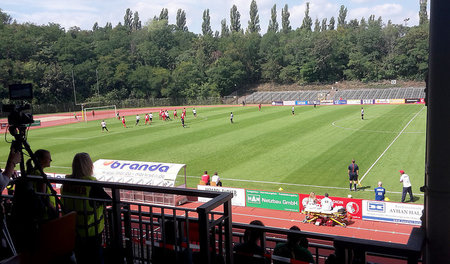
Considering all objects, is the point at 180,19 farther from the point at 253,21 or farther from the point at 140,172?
the point at 140,172

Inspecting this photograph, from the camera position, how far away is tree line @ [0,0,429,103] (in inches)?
3255

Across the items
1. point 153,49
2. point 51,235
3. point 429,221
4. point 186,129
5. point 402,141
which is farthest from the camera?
point 153,49

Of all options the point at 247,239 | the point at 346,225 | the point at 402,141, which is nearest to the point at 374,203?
the point at 346,225

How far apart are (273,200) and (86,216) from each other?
13501 mm

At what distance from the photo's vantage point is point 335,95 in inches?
3622

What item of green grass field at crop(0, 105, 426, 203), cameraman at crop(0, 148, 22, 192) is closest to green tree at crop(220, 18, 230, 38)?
green grass field at crop(0, 105, 426, 203)

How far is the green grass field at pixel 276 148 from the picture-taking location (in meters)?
21.4

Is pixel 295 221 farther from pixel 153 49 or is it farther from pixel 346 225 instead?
pixel 153 49

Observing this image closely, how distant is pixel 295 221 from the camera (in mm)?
16219

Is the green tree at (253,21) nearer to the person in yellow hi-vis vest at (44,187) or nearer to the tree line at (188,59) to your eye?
the tree line at (188,59)

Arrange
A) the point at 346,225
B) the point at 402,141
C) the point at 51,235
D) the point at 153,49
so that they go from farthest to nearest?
the point at 153,49
the point at 402,141
the point at 346,225
the point at 51,235

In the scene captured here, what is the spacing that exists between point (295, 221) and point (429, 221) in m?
13.9

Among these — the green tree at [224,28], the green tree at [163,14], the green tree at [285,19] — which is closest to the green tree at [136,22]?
the green tree at [163,14]

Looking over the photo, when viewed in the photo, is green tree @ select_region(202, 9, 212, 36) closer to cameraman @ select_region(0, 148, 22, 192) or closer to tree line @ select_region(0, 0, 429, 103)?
tree line @ select_region(0, 0, 429, 103)
